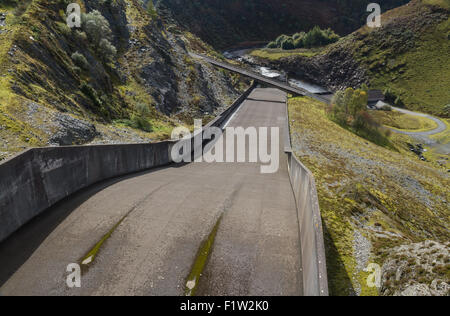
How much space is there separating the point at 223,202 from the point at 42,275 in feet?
25.4

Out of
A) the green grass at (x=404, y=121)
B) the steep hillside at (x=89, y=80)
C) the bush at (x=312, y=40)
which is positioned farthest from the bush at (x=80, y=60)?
the bush at (x=312, y=40)

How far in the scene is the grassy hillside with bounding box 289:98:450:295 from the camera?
901cm

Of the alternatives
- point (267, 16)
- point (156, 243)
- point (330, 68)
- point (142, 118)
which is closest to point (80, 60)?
point (142, 118)

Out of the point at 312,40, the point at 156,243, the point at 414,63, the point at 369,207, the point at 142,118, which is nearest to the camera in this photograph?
the point at 156,243

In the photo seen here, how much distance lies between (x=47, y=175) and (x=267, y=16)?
176397mm

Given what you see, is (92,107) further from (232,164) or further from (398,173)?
(398,173)

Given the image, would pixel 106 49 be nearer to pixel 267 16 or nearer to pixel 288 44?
pixel 288 44

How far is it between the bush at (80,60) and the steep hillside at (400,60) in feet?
301

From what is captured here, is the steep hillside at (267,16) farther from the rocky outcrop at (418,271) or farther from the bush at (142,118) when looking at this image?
the rocky outcrop at (418,271)

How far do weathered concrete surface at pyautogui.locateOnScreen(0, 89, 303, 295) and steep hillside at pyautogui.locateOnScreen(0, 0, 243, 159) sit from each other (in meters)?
4.72

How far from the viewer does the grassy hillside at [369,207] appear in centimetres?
901

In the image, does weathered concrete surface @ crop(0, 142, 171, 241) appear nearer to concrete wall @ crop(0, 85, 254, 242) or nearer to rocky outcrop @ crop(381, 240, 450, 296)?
concrete wall @ crop(0, 85, 254, 242)

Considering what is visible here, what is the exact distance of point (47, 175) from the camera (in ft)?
33.4

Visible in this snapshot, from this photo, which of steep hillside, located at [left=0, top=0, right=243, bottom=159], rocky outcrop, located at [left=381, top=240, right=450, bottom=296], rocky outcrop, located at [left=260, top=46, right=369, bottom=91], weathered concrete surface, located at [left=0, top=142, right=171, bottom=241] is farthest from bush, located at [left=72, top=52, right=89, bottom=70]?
rocky outcrop, located at [left=260, top=46, right=369, bottom=91]
